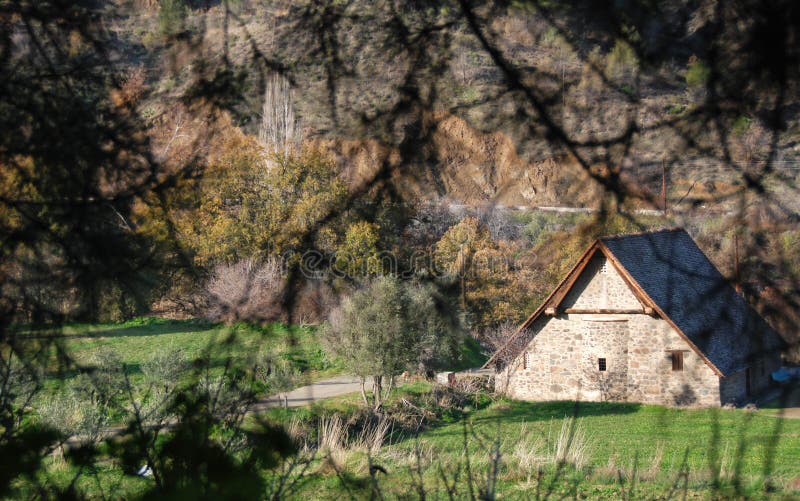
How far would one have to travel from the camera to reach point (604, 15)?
1.30 metres

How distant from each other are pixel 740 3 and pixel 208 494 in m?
1.09

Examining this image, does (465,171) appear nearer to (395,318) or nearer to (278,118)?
(278,118)

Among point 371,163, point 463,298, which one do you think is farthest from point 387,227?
point 463,298

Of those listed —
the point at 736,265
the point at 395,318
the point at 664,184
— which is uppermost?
the point at 664,184

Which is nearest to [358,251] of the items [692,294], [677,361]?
[692,294]

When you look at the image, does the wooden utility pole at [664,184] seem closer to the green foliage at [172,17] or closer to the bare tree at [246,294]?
the bare tree at [246,294]

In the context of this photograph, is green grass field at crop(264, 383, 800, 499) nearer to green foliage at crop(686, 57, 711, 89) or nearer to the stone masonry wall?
the stone masonry wall

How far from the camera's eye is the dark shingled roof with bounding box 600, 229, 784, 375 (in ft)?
4.12

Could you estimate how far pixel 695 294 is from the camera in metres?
1.29

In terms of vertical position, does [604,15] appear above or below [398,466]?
above

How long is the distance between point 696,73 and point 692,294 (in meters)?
0.36

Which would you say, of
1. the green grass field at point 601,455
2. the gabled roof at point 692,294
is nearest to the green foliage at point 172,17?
the green grass field at point 601,455

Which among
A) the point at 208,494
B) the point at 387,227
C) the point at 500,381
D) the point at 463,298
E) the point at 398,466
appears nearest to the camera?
the point at 208,494

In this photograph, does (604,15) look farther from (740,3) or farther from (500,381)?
(500,381)
